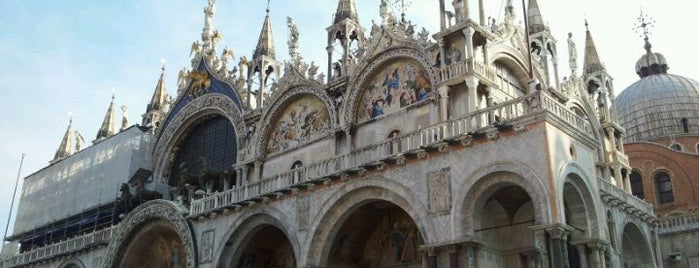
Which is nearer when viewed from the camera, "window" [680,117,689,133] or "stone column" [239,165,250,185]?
"stone column" [239,165,250,185]

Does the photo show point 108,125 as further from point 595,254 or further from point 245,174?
point 595,254

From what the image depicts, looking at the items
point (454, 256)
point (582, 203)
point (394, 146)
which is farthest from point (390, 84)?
point (582, 203)

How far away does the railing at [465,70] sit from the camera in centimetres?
2106

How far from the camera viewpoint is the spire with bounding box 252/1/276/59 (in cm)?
3111

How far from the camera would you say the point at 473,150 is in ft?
59.7

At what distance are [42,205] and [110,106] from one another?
7.77m

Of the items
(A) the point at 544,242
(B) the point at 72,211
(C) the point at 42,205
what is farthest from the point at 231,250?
(C) the point at 42,205

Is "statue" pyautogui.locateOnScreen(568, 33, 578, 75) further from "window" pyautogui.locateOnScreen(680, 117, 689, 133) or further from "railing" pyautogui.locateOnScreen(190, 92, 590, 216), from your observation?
"window" pyautogui.locateOnScreen(680, 117, 689, 133)

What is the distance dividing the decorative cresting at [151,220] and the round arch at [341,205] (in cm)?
624

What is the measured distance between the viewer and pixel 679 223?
29469 mm

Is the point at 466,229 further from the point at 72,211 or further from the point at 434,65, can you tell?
the point at 72,211

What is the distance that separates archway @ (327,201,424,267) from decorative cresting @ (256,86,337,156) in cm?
449

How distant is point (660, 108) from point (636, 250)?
2412cm

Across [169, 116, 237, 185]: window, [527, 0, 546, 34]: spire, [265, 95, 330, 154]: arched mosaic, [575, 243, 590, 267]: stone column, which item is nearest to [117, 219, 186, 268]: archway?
[169, 116, 237, 185]: window
